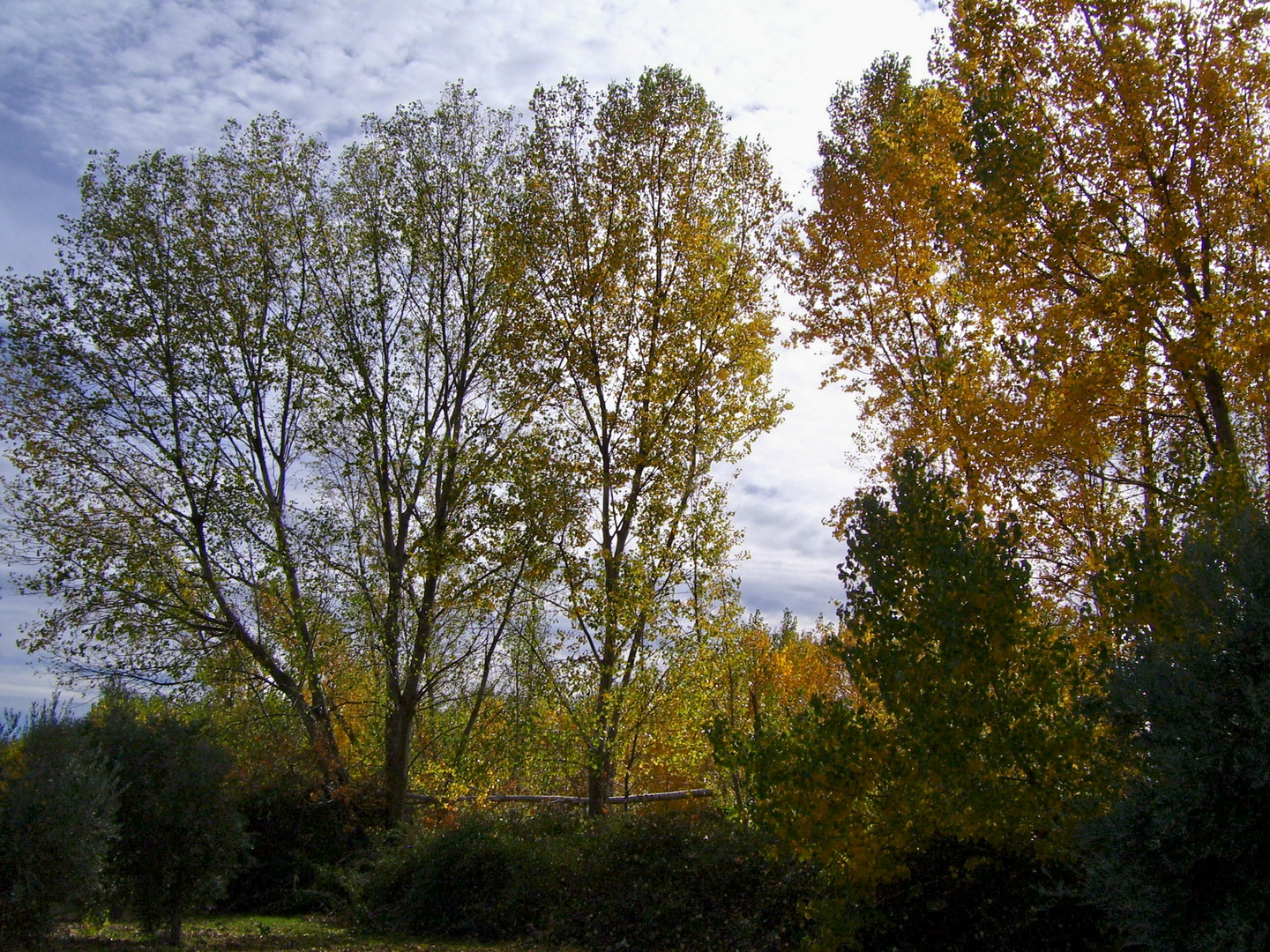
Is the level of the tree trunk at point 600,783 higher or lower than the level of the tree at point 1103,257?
lower

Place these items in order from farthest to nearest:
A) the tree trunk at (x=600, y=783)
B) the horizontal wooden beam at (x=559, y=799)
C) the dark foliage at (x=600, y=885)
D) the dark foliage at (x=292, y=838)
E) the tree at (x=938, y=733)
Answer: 1. the dark foliage at (x=292, y=838)
2. the horizontal wooden beam at (x=559, y=799)
3. the tree trunk at (x=600, y=783)
4. the dark foliage at (x=600, y=885)
5. the tree at (x=938, y=733)

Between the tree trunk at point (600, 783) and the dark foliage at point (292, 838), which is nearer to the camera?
the tree trunk at point (600, 783)

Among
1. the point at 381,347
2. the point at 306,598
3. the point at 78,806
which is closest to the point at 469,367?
the point at 381,347

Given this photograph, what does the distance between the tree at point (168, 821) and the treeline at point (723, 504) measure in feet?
8.56

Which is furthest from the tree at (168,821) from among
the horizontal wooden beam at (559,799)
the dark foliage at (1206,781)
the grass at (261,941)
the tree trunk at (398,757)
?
the dark foliage at (1206,781)

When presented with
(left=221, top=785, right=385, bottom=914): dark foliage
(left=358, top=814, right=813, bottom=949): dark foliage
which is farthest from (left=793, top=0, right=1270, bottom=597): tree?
(left=221, top=785, right=385, bottom=914): dark foliage

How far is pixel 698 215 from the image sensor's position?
13.7m

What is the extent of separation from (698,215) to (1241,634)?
11.1m

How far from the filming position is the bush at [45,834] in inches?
295

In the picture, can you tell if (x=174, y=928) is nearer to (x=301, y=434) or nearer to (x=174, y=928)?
(x=174, y=928)

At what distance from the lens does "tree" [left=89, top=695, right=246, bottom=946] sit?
9.29 meters

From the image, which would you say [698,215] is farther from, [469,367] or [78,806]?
[78,806]

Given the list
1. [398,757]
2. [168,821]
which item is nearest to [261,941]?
[168,821]

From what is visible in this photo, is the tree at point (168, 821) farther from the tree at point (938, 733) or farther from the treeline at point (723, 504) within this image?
the tree at point (938, 733)
